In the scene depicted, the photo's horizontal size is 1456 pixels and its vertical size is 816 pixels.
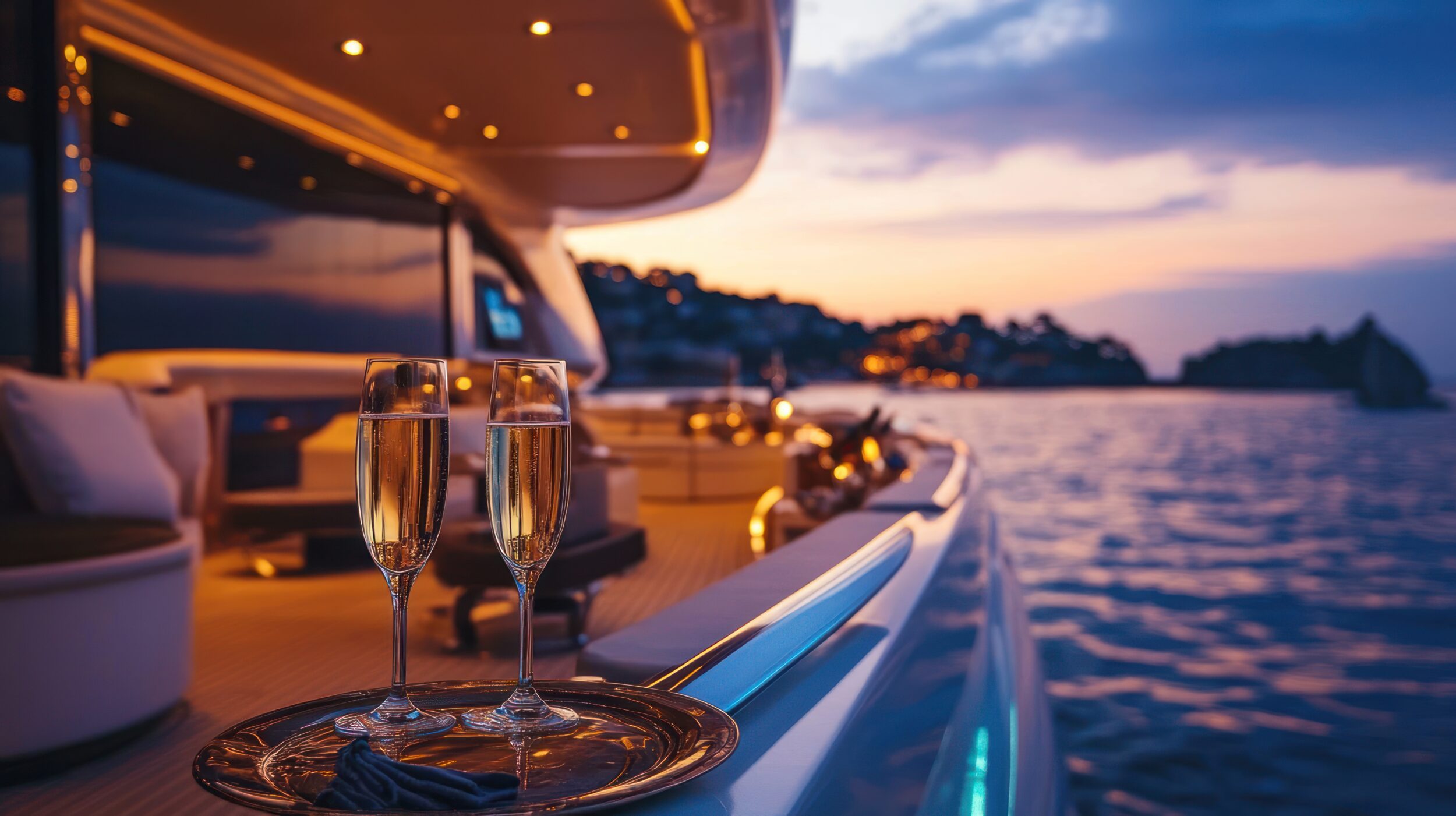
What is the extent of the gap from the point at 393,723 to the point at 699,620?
0.40 m

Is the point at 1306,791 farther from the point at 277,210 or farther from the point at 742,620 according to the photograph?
the point at 277,210

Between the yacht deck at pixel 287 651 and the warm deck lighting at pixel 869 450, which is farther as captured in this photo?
the warm deck lighting at pixel 869 450

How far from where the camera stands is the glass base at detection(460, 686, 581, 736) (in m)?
0.51

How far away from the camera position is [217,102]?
5848 mm

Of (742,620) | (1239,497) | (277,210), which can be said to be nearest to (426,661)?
(742,620)

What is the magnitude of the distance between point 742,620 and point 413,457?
367 millimetres

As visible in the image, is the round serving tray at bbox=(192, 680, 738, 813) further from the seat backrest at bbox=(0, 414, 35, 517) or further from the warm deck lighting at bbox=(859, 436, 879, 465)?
the warm deck lighting at bbox=(859, 436, 879, 465)

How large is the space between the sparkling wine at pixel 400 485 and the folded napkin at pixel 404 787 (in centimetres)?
16

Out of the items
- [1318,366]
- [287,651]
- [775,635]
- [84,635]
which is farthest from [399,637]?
[1318,366]

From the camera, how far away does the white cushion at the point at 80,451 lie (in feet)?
9.59

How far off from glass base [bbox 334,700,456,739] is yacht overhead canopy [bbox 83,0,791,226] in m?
4.41

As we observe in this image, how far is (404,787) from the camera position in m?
0.38

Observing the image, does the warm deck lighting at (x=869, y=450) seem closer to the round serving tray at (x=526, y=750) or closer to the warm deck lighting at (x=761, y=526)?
the warm deck lighting at (x=761, y=526)

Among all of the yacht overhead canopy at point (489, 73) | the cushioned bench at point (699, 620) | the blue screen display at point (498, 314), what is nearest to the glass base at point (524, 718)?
the cushioned bench at point (699, 620)
